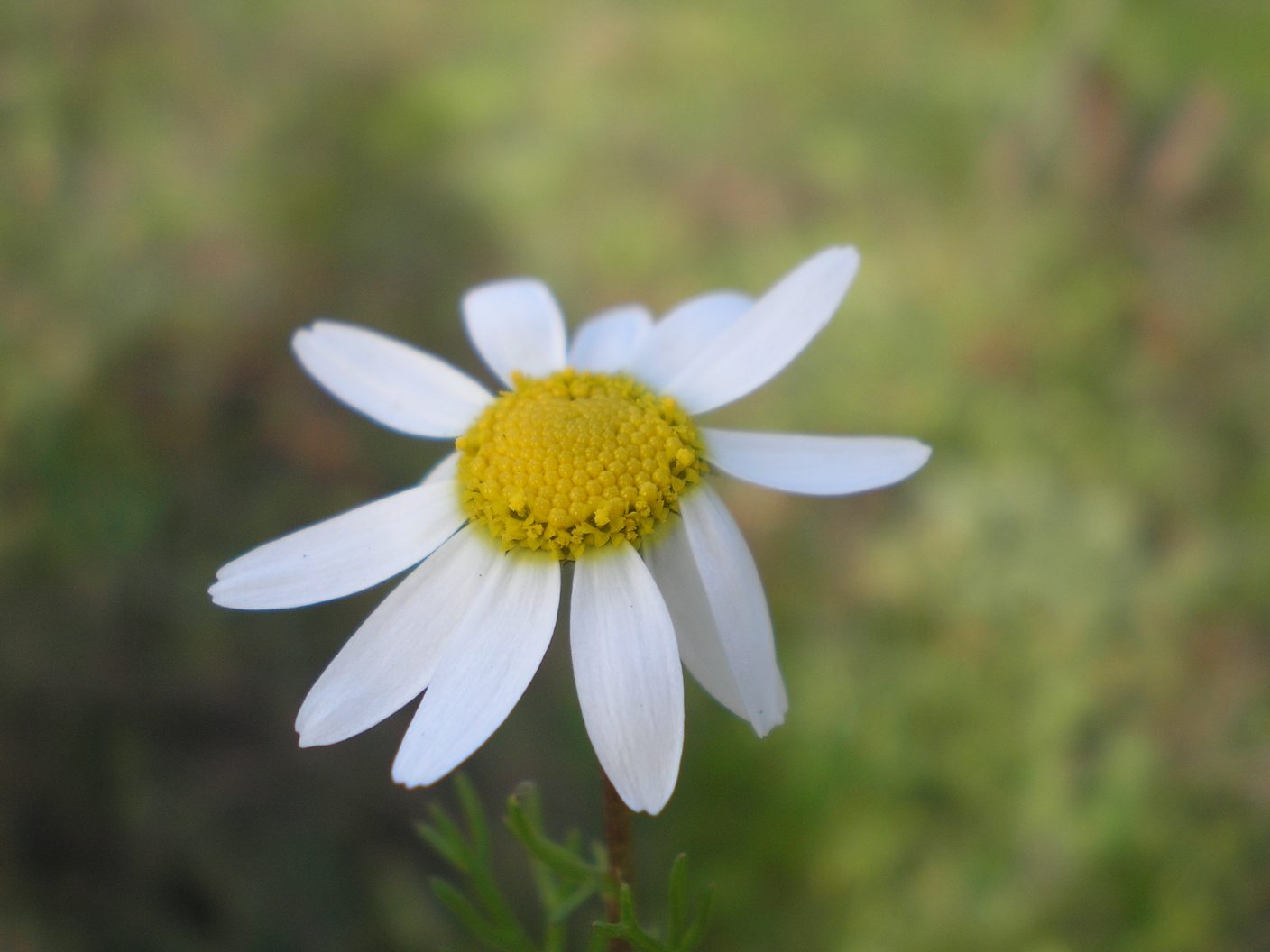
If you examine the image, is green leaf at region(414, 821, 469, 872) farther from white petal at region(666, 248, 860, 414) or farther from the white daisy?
white petal at region(666, 248, 860, 414)

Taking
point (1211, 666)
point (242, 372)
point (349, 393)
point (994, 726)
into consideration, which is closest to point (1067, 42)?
point (1211, 666)

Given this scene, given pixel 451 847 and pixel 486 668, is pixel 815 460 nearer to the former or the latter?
pixel 486 668

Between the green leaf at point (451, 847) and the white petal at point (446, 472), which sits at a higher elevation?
the white petal at point (446, 472)

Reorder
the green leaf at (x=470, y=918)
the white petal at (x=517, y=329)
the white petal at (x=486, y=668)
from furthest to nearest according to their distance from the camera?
the white petal at (x=517, y=329) → the green leaf at (x=470, y=918) → the white petal at (x=486, y=668)

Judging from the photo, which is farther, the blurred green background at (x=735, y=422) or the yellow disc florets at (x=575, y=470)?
the blurred green background at (x=735, y=422)

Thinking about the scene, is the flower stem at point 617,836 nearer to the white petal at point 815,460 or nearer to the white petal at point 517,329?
the white petal at point 815,460

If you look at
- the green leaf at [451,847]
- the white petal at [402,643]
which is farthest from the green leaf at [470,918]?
the white petal at [402,643]
